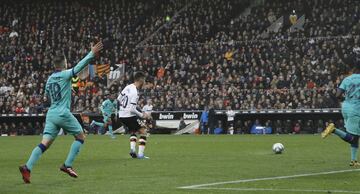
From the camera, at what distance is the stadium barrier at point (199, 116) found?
1646 inches

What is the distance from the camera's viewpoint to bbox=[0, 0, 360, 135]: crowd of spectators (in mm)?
43938

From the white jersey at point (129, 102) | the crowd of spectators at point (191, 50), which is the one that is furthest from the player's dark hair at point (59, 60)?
the crowd of spectators at point (191, 50)

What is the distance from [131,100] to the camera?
21.5m

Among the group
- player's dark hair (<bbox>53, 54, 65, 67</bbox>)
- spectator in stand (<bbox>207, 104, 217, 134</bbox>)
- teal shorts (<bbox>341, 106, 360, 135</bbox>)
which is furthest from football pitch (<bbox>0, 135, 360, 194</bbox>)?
spectator in stand (<bbox>207, 104, 217, 134</bbox>)

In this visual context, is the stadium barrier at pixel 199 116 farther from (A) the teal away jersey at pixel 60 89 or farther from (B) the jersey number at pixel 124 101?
(A) the teal away jersey at pixel 60 89

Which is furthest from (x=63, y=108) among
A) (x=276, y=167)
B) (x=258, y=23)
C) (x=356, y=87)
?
(x=258, y=23)

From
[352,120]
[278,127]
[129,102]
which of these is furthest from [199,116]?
[352,120]

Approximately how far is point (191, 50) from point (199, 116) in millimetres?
7376

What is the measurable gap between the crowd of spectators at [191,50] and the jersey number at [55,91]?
28.6 metres

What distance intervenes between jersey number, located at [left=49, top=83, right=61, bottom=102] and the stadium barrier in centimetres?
2882

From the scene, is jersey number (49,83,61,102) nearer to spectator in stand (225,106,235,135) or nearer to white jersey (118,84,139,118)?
white jersey (118,84,139,118)

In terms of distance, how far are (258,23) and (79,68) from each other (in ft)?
126

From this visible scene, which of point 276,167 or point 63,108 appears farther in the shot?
point 276,167

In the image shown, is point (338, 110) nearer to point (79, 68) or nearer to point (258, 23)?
point (258, 23)
